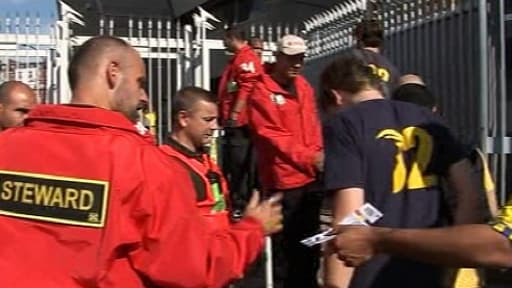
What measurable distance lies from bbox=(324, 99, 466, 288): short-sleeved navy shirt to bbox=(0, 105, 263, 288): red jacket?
1.03 metres

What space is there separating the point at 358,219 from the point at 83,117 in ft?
3.60

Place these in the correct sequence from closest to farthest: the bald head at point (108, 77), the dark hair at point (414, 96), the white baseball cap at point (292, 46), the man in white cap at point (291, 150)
Answer: 1. the bald head at point (108, 77)
2. the dark hair at point (414, 96)
3. the white baseball cap at point (292, 46)
4. the man in white cap at point (291, 150)

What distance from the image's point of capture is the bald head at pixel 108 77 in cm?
285

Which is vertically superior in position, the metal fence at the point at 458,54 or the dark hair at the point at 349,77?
the metal fence at the point at 458,54

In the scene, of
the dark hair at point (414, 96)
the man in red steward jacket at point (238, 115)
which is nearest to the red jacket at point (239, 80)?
the man in red steward jacket at point (238, 115)

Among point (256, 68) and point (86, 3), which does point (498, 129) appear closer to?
point (256, 68)

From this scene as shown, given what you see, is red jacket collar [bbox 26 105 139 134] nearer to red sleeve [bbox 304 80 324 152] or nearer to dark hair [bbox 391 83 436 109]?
dark hair [bbox 391 83 436 109]

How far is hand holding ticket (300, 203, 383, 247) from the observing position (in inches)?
126

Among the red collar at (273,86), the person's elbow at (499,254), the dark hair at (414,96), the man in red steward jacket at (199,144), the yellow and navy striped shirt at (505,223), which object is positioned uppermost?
the red collar at (273,86)

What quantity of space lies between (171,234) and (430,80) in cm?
643

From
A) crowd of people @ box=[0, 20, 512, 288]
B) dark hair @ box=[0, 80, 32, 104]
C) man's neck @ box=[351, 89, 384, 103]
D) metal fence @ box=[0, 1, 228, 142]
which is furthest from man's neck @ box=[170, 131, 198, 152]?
metal fence @ box=[0, 1, 228, 142]

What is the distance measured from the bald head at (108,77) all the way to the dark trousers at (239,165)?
5.21 m

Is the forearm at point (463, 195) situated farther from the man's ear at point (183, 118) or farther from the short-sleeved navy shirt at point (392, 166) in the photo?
the man's ear at point (183, 118)

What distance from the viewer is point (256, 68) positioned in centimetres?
824
